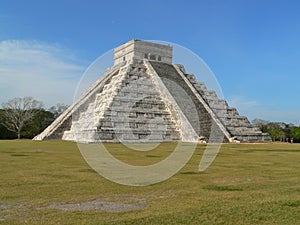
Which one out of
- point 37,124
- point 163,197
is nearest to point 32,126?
point 37,124

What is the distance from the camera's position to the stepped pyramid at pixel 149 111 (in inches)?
1064

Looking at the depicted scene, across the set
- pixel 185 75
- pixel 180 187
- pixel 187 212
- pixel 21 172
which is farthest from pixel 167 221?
pixel 185 75

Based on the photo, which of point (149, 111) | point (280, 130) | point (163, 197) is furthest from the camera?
point (280, 130)

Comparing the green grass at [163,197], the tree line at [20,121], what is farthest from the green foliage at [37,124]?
the green grass at [163,197]

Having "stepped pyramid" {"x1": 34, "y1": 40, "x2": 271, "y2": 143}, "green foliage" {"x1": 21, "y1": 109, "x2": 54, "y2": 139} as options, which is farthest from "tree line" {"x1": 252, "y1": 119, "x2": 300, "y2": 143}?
"green foliage" {"x1": 21, "y1": 109, "x2": 54, "y2": 139}

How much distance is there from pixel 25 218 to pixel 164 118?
24.8 meters

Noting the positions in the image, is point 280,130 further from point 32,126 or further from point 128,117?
point 128,117

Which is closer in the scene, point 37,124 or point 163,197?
point 163,197

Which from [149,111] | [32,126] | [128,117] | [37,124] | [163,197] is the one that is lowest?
[163,197]

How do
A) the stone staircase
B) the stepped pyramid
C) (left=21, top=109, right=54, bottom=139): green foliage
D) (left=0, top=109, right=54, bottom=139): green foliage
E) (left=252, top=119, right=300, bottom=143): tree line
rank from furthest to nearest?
(left=252, top=119, right=300, bottom=143): tree line
(left=21, top=109, right=54, bottom=139): green foliage
(left=0, top=109, right=54, bottom=139): green foliage
the stepped pyramid
the stone staircase

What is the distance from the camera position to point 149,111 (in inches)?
1158

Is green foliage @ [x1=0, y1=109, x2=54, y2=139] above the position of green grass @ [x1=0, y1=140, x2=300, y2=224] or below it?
above

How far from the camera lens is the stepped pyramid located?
1064 inches

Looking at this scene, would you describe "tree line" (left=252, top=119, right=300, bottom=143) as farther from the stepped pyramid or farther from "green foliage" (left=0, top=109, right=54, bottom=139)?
"green foliage" (left=0, top=109, right=54, bottom=139)
